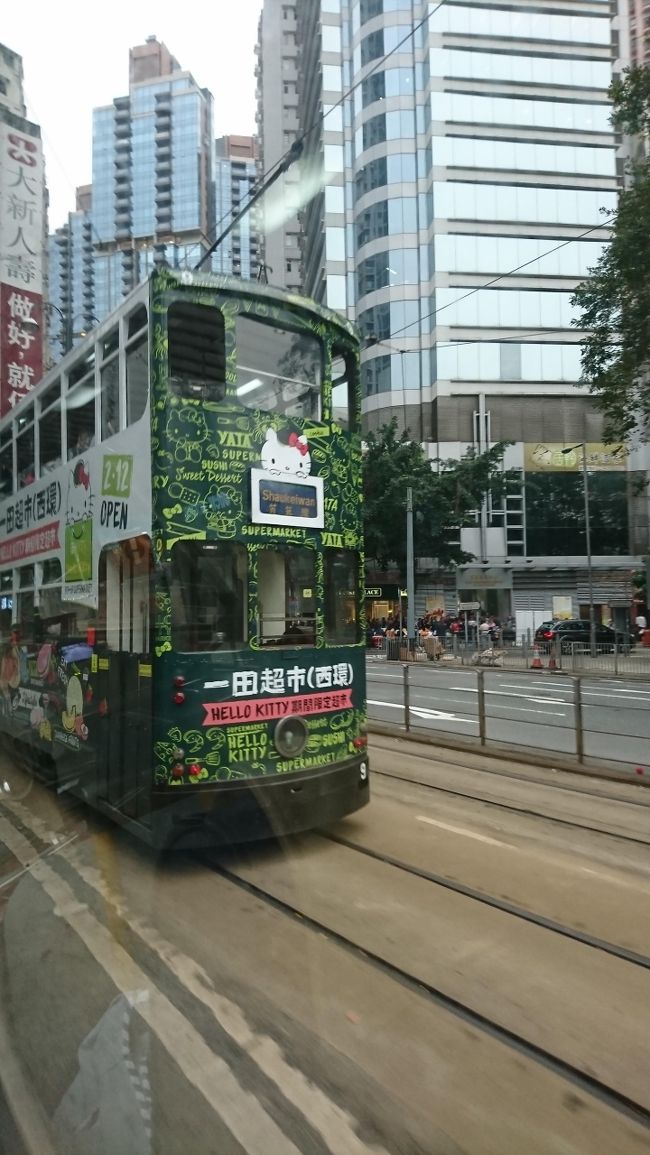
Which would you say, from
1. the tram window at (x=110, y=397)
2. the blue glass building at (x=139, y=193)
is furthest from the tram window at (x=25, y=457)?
the blue glass building at (x=139, y=193)

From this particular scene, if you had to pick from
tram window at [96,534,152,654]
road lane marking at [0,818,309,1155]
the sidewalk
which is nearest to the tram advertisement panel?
tram window at [96,534,152,654]

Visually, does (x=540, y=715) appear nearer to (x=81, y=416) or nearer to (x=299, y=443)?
(x=299, y=443)

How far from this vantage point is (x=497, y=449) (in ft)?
117

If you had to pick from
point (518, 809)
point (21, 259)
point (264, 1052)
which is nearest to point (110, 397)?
point (264, 1052)

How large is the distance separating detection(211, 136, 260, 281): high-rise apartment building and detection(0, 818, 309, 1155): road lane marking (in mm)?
4531

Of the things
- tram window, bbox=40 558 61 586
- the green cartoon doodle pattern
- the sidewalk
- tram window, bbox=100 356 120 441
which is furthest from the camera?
the sidewalk

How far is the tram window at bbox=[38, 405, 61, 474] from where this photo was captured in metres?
7.47

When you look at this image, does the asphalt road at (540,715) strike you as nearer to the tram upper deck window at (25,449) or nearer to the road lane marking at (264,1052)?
the road lane marking at (264,1052)

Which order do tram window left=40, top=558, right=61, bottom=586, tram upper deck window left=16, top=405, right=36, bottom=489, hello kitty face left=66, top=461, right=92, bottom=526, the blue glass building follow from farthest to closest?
the blue glass building → tram upper deck window left=16, top=405, right=36, bottom=489 → tram window left=40, top=558, right=61, bottom=586 → hello kitty face left=66, top=461, right=92, bottom=526

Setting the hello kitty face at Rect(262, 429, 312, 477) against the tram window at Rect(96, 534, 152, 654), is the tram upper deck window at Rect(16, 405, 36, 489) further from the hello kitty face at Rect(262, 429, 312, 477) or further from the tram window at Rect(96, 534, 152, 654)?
the hello kitty face at Rect(262, 429, 312, 477)


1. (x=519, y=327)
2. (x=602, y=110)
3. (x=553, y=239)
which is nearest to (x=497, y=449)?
(x=519, y=327)

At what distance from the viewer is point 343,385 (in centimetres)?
641

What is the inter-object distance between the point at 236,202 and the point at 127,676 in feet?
29.1

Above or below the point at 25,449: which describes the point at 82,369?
above
